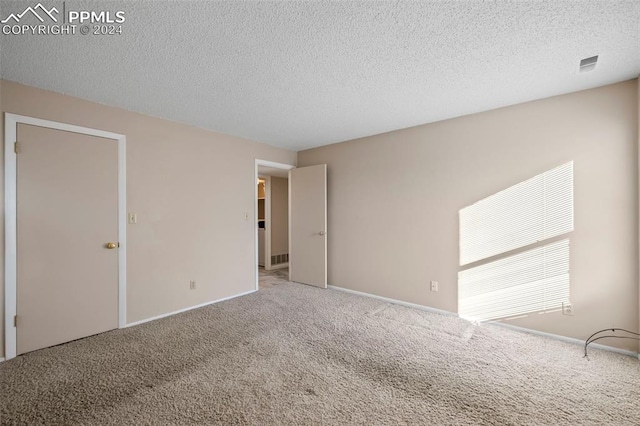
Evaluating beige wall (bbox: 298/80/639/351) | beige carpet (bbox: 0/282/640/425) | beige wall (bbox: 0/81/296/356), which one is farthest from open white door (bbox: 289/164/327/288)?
beige carpet (bbox: 0/282/640/425)

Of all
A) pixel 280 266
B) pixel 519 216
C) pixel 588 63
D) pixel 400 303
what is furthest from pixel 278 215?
pixel 588 63

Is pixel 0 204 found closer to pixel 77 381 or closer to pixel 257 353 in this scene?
pixel 77 381

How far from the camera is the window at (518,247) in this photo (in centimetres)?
264

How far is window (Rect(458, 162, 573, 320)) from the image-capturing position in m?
2.64

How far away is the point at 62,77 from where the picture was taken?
224 cm

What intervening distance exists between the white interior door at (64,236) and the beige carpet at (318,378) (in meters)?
0.23

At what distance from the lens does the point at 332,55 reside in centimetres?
197

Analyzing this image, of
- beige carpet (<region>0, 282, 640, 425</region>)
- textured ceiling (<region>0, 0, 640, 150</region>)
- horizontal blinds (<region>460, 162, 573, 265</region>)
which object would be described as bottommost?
beige carpet (<region>0, 282, 640, 425</region>)

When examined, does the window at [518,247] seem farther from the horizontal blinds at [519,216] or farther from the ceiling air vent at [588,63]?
the ceiling air vent at [588,63]

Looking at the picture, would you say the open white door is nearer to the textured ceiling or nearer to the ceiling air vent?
the textured ceiling

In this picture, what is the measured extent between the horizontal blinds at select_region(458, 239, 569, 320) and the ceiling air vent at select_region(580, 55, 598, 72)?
60.4 inches

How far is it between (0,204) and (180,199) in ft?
4.86

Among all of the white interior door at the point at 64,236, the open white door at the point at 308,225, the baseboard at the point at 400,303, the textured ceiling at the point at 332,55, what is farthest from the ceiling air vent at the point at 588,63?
the white interior door at the point at 64,236

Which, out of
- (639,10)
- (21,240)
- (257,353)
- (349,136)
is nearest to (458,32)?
(639,10)
